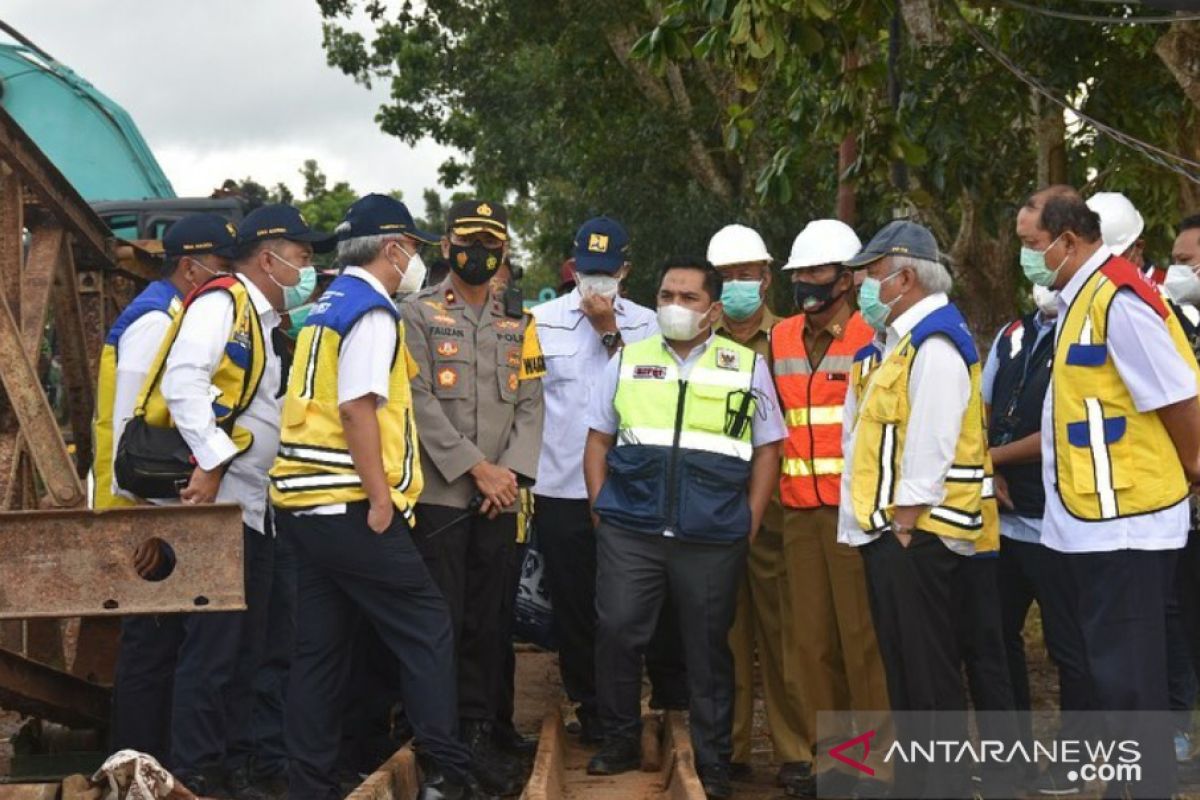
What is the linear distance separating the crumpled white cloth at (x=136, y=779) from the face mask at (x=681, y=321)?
250 cm

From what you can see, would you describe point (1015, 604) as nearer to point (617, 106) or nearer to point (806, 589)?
point (806, 589)

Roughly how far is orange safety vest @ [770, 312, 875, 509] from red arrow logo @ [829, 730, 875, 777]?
908 mm

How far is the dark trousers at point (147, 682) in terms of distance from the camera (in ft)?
23.4

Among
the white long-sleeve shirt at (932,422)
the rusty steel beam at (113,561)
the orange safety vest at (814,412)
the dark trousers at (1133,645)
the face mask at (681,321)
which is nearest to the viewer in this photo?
the dark trousers at (1133,645)

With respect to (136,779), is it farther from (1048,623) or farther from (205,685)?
(1048,623)

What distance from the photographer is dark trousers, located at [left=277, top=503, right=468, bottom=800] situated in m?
6.38

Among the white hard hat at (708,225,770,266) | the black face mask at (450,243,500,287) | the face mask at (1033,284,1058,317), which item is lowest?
the face mask at (1033,284,1058,317)

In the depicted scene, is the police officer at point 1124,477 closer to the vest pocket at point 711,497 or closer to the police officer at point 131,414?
the vest pocket at point 711,497

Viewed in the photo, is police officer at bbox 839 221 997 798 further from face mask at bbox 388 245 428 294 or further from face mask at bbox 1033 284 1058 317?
face mask at bbox 388 245 428 294

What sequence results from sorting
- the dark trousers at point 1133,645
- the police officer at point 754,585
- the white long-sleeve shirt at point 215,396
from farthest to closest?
the police officer at point 754,585 < the white long-sleeve shirt at point 215,396 < the dark trousers at point 1133,645

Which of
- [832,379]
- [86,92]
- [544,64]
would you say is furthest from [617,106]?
[832,379]

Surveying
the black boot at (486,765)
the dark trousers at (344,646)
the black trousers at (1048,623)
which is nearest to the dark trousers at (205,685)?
the dark trousers at (344,646)

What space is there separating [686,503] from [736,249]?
1.22 m

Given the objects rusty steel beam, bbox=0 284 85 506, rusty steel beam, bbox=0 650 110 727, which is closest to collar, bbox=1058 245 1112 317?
rusty steel beam, bbox=0 284 85 506
